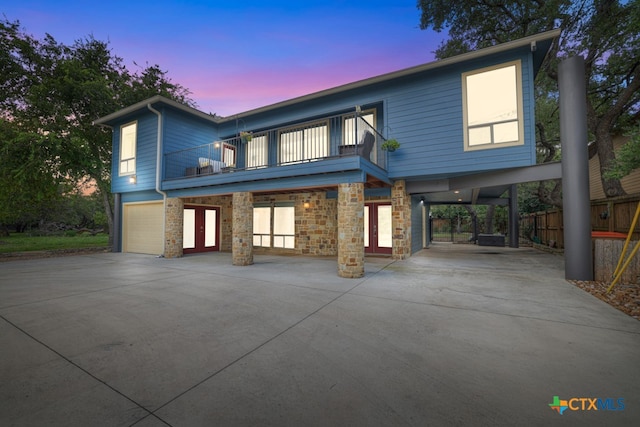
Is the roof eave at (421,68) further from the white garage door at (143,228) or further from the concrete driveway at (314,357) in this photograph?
the concrete driveway at (314,357)

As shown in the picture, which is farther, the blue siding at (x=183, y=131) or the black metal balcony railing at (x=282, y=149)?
the blue siding at (x=183, y=131)

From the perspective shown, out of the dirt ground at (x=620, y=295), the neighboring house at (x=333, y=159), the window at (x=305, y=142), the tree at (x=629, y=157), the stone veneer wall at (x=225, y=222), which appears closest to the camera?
the dirt ground at (x=620, y=295)

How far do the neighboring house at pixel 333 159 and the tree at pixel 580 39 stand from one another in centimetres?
441

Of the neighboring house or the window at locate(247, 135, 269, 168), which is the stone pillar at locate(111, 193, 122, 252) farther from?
the window at locate(247, 135, 269, 168)

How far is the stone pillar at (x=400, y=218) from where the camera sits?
9133 mm

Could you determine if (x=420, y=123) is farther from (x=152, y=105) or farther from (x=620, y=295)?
(x=152, y=105)

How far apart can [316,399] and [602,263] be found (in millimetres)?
7585

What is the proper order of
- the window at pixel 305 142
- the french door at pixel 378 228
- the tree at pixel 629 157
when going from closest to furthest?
the tree at pixel 629 157 → the window at pixel 305 142 → the french door at pixel 378 228

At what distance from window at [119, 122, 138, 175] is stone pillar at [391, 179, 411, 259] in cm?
1196

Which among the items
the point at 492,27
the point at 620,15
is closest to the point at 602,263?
the point at 620,15

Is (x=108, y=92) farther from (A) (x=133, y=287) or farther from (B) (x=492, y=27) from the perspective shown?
(B) (x=492, y=27)

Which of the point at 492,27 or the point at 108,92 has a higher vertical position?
the point at 492,27

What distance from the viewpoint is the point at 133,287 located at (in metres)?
5.43

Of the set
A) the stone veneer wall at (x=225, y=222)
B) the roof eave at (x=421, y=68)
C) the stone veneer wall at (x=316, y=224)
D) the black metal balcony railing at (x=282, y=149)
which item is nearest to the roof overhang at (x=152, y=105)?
the black metal balcony railing at (x=282, y=149)
